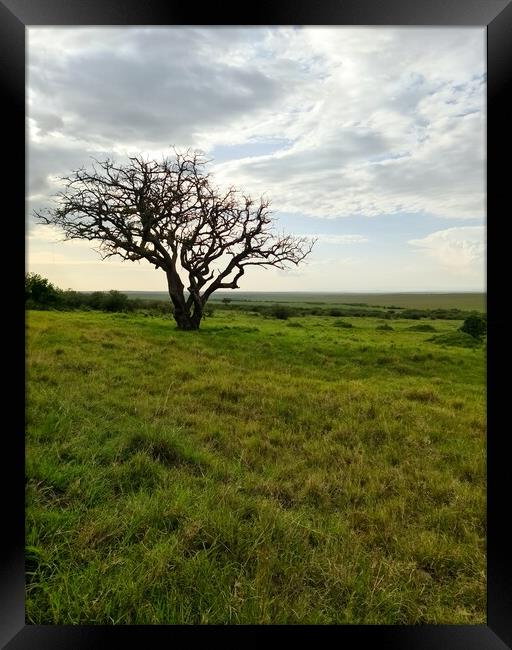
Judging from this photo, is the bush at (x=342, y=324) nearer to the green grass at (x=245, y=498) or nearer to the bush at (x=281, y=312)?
the bush at (x=281, y=312)

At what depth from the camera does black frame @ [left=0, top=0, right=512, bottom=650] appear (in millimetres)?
1502

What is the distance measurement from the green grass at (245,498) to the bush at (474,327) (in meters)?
4.34

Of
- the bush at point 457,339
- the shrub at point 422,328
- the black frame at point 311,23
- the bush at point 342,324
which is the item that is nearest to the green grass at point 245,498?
the black frame at point 311,23

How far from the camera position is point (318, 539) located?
2.13 m

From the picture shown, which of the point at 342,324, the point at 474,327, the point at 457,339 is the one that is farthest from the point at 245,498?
the point at 474,327

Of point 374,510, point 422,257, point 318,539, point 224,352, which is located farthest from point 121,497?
point 422,257

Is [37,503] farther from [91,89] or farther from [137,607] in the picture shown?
[91,89]

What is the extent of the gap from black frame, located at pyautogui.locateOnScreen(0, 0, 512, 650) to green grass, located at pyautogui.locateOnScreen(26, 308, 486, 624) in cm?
22

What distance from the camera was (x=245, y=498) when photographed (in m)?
2.39

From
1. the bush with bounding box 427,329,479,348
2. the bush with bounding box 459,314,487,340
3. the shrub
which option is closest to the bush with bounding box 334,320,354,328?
the shrub

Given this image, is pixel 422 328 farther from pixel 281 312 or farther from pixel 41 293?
pixel 41 293

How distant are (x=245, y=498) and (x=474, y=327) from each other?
9238mm

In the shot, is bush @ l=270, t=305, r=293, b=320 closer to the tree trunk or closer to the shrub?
the tree trunk

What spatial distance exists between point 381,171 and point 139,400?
4997 millimetres
